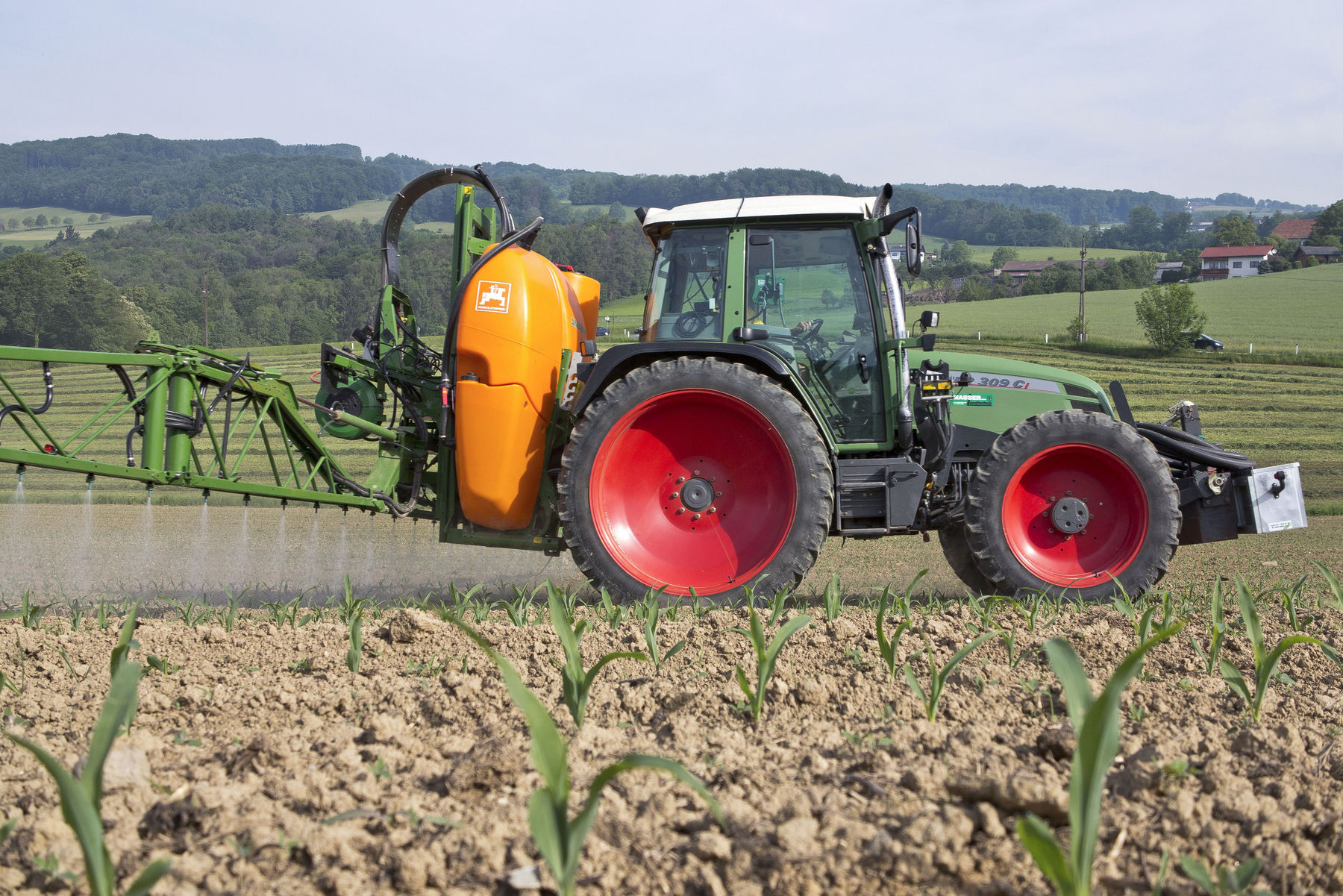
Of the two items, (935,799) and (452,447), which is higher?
(452,447)

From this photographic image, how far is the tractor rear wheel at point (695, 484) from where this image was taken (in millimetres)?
4508

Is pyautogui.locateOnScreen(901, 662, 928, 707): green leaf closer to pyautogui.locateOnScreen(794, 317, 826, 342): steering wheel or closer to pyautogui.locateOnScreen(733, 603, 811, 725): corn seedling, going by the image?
pyautogui.locateOnScreen(733, 603, 811, 725): corn seedling

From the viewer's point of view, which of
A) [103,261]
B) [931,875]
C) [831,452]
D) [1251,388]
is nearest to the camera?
[931,875]

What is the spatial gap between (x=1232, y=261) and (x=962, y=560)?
263 ft

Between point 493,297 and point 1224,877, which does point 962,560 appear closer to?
point 493,297

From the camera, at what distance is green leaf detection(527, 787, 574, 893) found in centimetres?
143

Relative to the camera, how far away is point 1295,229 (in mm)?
86688

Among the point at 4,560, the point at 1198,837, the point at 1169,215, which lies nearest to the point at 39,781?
the point at 1198,837

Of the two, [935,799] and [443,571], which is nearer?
[935,799]

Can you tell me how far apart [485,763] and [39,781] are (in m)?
1.09

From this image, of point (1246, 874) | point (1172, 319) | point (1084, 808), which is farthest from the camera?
point (1172, 319)

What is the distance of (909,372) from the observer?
5.03 m

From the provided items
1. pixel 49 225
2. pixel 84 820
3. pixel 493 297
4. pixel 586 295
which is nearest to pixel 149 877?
pixel 84 820

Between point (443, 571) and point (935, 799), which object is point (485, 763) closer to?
point (935, 799)
